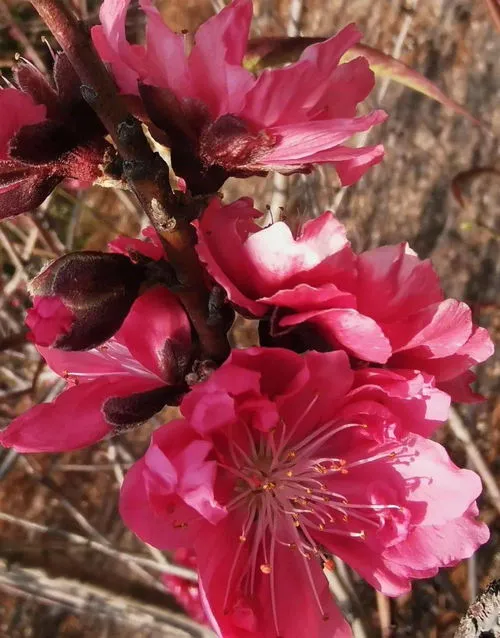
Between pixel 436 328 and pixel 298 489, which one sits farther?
pixel 298 489

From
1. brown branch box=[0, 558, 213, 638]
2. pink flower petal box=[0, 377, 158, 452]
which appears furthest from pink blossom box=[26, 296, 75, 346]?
brown branch box=[0, 558, 213, 638]

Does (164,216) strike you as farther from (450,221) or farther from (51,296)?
(450,221)

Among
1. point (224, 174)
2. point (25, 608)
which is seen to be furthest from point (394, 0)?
point (25, 608)

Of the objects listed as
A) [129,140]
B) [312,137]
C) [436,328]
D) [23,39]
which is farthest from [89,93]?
[23,39]

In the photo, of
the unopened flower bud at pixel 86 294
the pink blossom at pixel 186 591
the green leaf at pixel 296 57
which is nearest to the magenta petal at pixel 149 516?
the unopened flower bud at pixel 86 294

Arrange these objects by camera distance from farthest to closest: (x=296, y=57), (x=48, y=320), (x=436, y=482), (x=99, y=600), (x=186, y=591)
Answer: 1. (x=186, y=591)
2. (x=99, y=600)
3. (x=296, y=57)
4. (x=436, y=482)
5. (x=48, y=320)

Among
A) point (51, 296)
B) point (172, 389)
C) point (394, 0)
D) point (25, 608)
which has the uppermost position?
point (51, 296)

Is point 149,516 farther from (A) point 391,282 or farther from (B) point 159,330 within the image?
(A) point 391,282
